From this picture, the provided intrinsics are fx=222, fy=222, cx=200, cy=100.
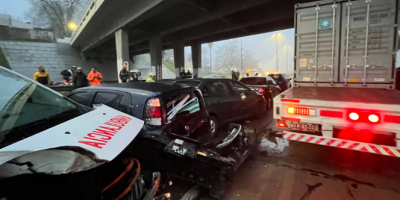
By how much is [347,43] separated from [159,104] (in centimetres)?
431

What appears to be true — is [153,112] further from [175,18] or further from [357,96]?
[175,18]

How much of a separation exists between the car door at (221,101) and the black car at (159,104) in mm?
1361

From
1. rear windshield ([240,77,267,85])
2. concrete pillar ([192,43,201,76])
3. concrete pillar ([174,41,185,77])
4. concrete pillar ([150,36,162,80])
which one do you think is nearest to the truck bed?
rear windshield ([240,77,267,85])

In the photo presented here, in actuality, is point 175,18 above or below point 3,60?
above

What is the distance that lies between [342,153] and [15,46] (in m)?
33.1

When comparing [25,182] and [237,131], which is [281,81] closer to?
[237,131]

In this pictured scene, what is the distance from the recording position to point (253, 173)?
3.74 meters

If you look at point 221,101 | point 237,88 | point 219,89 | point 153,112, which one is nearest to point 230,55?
point 237,88

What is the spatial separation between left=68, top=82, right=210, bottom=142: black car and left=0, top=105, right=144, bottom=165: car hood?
848 mm

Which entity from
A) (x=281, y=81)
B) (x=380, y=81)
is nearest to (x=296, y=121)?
(x=380, y=81)

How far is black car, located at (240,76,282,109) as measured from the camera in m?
8.69

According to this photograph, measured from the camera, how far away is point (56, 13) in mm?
46906

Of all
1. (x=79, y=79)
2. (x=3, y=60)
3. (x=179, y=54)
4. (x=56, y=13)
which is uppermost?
(x=56, y=13)

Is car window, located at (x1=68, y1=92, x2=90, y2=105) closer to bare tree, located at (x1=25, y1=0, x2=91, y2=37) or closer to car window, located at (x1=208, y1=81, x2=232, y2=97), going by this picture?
car window, located at (x1=208, y1=81, x2=232, y2=97)
